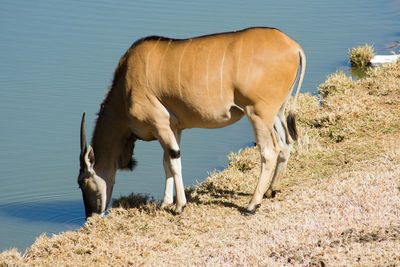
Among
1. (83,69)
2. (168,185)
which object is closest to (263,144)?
(168,185)

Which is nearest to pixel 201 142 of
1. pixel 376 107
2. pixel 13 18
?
pixel 376 107

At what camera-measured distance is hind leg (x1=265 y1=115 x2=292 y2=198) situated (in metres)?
7.66

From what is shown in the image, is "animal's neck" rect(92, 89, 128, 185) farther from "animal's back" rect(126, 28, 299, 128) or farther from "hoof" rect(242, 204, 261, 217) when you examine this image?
"hoof" rect(242, 204, 261, 217)

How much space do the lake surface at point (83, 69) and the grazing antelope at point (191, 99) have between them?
131cm

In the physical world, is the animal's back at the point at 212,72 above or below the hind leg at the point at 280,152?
above

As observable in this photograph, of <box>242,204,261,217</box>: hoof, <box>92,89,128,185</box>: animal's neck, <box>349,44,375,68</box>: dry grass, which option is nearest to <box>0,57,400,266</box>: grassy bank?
<box>242,204,261,217</box>: hoof

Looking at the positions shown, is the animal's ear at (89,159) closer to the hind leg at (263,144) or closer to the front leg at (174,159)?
the front leg at (174,159)

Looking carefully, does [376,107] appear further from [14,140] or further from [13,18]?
[13,18]

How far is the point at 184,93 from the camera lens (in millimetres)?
7348

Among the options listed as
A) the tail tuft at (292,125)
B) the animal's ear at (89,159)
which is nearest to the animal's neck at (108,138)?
the animal's ear at (89,159)

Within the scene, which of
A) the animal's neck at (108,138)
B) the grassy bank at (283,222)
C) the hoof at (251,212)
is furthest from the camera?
the animal's neck at (108,138)

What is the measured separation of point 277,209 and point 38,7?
15.9m

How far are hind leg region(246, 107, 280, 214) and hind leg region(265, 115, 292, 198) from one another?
0.42 metres

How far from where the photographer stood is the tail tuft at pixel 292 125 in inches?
303
